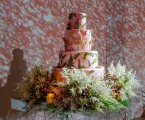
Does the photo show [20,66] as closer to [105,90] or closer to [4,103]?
[4,103]

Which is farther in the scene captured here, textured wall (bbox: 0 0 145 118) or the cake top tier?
textured wall (bbox: 0 0 145 118)

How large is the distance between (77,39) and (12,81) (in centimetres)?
59

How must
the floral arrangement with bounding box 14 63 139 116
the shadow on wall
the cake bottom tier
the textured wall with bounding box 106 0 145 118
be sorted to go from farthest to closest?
1. the textured wall with bounding box 106 0 145 118
2. the shadow on wall
3. the cake bottom tier
4. the floral arrangement with bounding box 14 63 139 116

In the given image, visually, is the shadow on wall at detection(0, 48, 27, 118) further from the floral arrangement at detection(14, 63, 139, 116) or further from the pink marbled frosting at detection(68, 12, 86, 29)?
the pink marbled frosting at detection(68, 12, 86, 29)

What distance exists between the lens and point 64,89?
1.24 metres

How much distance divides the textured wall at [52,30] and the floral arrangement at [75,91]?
32 centimetres

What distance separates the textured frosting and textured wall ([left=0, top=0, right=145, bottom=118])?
1.43 feet

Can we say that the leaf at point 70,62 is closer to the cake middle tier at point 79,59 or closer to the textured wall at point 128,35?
the cake middle tier at point 79,59

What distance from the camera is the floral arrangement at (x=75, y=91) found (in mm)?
1209

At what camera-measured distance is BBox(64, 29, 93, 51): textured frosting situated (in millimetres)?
1394

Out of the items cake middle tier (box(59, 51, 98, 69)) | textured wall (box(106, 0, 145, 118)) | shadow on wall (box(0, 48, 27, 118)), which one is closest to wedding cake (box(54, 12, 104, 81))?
cake middle tier (box(59, 51, 98, 69))

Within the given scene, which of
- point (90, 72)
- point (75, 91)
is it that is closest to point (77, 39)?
point (90, 72)

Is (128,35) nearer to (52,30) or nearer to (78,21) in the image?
(52,30)

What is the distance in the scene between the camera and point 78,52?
137cm
